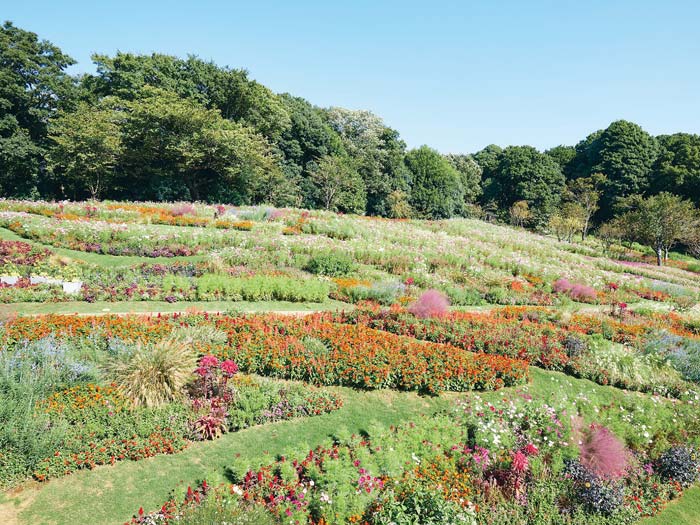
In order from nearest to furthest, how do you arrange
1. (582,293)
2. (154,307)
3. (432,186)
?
(154,307) → (582,293) → (432,186)

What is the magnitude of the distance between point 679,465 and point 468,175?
70.6 m

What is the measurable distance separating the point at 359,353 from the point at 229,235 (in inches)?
478

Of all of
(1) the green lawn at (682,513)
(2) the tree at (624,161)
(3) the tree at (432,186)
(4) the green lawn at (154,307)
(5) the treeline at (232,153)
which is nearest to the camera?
(1) the green lawn at (682,513)

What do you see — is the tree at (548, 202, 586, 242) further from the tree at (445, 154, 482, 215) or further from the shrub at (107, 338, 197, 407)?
the shrub at (107, 338, 197, 407)

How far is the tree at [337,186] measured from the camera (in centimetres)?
4341

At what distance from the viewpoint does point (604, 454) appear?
643 centimetres

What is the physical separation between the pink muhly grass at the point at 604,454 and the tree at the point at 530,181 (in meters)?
57.8

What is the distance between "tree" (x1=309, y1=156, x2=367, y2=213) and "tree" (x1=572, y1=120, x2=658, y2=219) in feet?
118

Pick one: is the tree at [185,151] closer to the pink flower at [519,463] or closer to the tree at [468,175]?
the pink flower at [519,463]

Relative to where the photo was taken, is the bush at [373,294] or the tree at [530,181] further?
the tree at [530,181]

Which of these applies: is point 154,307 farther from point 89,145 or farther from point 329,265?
point 89,145

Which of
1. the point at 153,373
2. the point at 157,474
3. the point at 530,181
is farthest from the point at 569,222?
the point at 157,474

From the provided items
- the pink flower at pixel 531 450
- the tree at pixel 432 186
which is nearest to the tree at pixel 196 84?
the tree at pixel 432 186

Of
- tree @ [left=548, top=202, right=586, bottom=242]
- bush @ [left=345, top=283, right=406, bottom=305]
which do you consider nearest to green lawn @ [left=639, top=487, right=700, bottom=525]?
bush @ [left=345, top=283, right=406, bottom=305]
